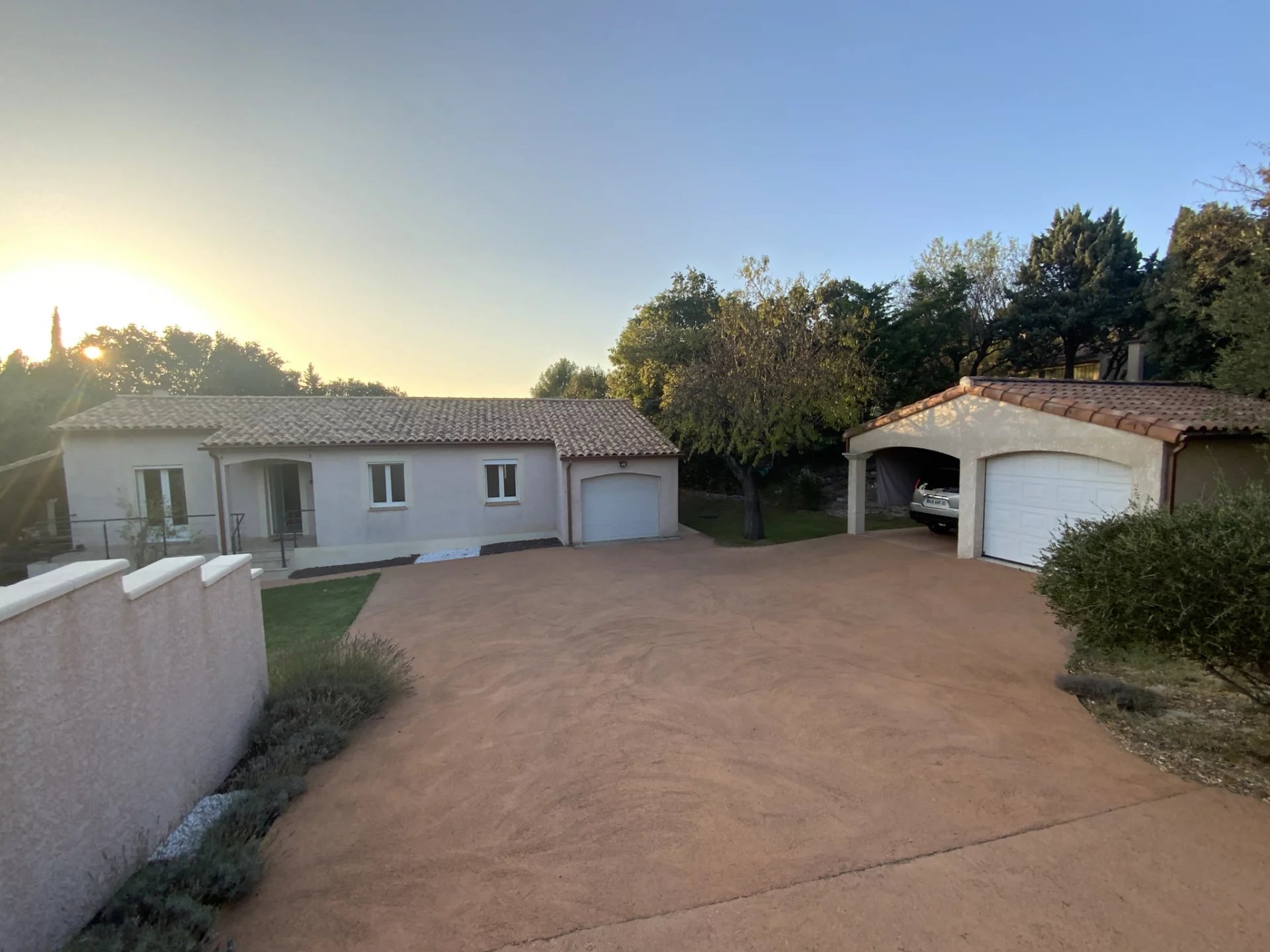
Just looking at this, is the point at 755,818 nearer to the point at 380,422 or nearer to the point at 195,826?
the point at 195,826

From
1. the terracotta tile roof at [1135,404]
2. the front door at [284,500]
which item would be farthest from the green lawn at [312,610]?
the terracotta tile roof at [1135,404]

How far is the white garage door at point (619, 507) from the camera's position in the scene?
17.5 meters

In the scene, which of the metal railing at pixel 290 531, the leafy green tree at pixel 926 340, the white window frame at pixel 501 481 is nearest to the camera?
the metal railing at pixel 290 531

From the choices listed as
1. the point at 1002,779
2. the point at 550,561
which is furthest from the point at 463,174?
the point at 1002,779

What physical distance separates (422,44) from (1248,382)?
16772 mm

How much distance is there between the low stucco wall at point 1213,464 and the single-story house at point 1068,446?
0.02 m

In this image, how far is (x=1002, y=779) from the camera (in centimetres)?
440

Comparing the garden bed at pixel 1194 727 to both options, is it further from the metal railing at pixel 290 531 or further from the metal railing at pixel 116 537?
the metal railing at pixel 116 537

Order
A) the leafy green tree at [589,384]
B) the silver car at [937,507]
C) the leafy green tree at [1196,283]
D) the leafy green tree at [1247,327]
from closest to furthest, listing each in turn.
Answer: the leafy green tree at [1247,327] < the leafy green tree at [1196,283] < the silver car at [937,507] < the leafy green tree at [589,384]

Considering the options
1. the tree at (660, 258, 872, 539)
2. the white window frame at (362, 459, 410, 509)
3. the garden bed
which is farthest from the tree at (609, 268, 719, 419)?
the garden bed

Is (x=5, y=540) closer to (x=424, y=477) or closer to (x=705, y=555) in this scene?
(x=424, y=477)

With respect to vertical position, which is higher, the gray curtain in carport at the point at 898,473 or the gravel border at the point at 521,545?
the gray curtain in carport at the point at 898,473

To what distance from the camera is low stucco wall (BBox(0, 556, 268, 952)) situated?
261 centimetres

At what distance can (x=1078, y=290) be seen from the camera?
73.6 ft
